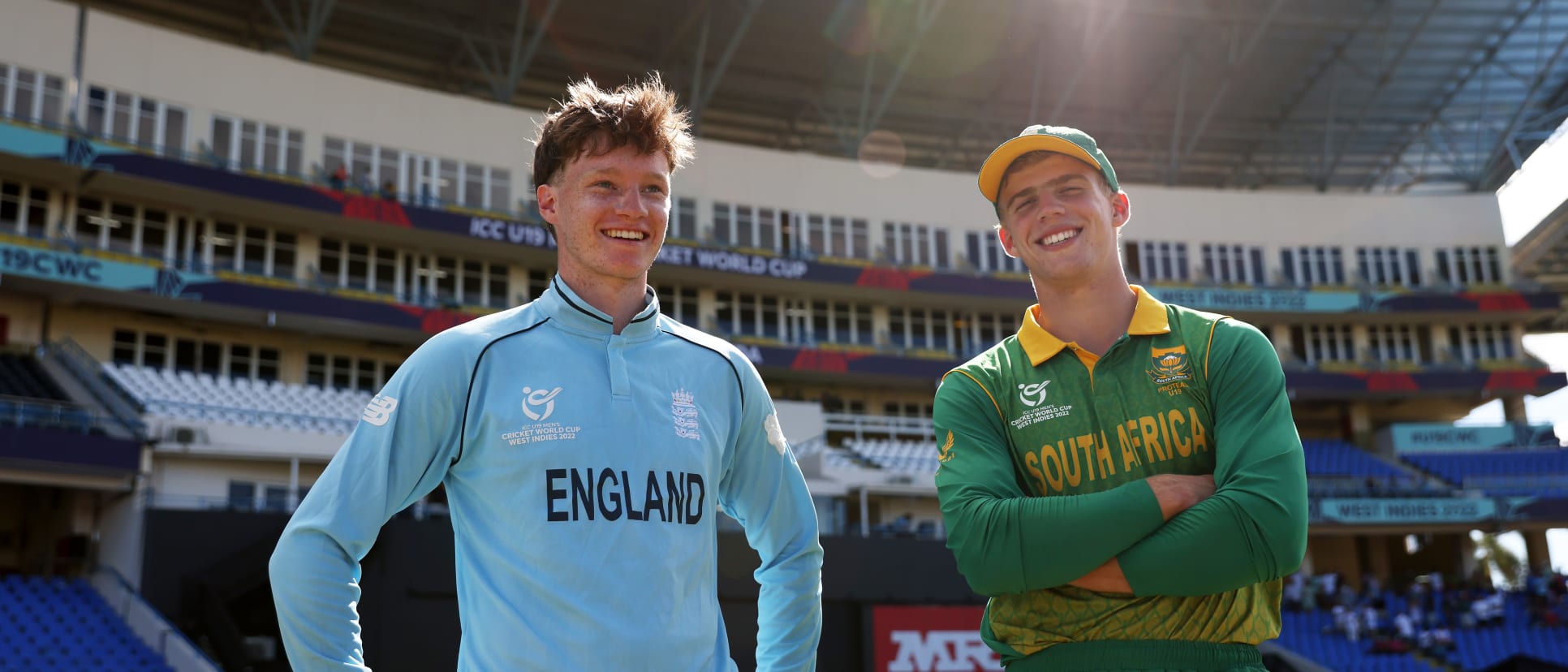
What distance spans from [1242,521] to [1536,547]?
169 feet

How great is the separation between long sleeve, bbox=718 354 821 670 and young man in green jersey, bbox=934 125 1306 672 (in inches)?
17.7

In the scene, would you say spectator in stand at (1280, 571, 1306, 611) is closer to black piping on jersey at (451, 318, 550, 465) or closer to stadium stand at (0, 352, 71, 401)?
stadium stand at (0, 352, 71, 401)

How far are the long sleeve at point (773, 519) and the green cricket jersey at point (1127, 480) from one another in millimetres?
450

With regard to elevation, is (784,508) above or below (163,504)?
below

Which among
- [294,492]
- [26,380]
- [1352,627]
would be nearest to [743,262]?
[294,492]

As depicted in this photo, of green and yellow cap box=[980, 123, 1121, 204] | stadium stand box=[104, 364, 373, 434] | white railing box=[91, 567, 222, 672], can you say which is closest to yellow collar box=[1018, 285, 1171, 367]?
green and yellow cap box=[980, 123, 1121, 204]

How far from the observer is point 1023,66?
46719 mm

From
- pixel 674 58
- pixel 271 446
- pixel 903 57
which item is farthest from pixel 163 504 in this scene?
pixel 903 57

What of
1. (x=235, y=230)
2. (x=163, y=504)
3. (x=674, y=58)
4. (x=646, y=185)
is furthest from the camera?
(x=674, y=58)

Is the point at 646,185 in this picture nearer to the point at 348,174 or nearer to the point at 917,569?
the point at 917,569

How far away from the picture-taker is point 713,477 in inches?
136

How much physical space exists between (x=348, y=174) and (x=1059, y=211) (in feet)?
108

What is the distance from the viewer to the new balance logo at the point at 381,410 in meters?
3.11

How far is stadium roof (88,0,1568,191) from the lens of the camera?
134ft
